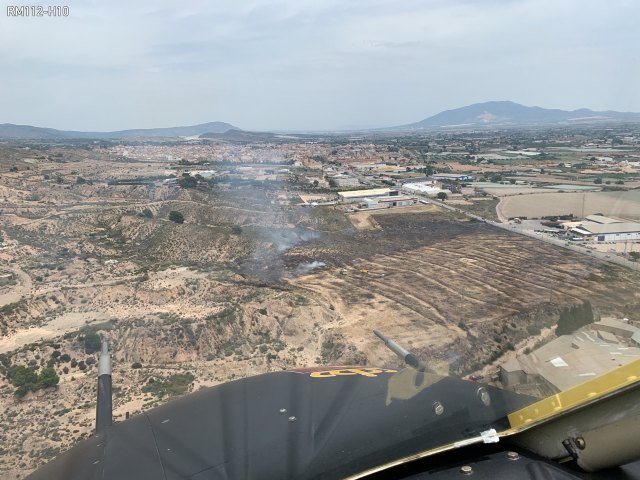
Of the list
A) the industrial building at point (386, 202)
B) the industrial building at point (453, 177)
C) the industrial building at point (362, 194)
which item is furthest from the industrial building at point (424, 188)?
the industrial building at point (386, 202)

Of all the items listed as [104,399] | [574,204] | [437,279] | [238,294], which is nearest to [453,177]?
[574,204]

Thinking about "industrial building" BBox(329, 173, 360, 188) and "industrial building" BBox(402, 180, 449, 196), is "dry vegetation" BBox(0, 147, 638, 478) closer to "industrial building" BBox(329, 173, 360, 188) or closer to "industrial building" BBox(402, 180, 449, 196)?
"industrial building" BBox(402, 180, 449, 196)

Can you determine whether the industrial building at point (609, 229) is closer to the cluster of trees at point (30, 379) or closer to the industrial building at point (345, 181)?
the cluster of trees at point (30, 379)

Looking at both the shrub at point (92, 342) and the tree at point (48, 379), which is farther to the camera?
the shrub at point (92, 342)

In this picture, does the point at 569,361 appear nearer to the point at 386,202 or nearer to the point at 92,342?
the point at 92,342

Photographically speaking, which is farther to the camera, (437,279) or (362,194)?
(362,194)

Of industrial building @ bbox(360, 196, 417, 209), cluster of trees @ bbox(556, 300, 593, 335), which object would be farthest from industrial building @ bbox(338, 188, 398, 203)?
cluster of trees @ bbox(556, 300, 593, 335)
